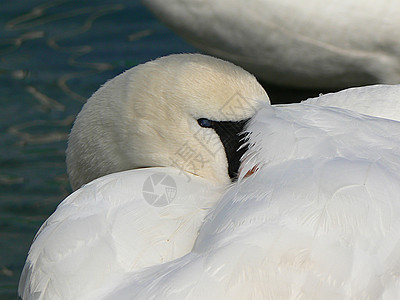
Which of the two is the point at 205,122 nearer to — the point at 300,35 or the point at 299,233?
the point at 299,233

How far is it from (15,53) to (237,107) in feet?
6.25

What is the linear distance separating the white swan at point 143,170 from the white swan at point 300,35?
805 millimetres

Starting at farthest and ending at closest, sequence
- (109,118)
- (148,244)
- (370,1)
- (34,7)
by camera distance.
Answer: (34,7) → (370,1) → (109,118) → (148,244)

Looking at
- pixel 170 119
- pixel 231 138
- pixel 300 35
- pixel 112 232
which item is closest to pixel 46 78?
pixel 300 35

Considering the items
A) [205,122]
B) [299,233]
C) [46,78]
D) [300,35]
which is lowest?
[46,78]

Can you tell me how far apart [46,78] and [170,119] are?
5.00 feet

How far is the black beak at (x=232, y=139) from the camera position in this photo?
2.00 metres

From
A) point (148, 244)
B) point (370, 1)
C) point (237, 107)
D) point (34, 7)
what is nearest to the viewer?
point (148, 244)

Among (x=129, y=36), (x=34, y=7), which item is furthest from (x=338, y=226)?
A: (x=34, y=7)

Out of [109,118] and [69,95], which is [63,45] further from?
[109,118]

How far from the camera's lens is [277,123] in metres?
1.81

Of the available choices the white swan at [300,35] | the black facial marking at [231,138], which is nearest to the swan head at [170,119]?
the black facial marking at [231,138]

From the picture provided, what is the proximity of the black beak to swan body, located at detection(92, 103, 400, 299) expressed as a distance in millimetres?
248

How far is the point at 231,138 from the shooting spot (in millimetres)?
2039
